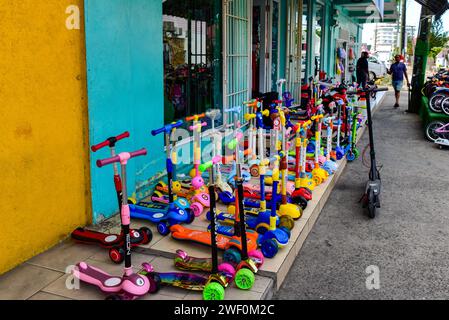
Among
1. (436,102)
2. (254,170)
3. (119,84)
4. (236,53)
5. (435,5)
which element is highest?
(435,5)

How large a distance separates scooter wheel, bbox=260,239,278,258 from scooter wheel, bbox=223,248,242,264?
0.95 feet

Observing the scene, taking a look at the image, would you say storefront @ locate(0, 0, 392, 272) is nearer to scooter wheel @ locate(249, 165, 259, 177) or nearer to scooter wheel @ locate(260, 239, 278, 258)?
scooter wheel @ locate(249, 165, 259, 177)

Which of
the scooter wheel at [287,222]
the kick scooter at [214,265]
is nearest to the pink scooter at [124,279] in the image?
the kick scooter at [214,265]

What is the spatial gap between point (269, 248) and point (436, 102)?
7903mm

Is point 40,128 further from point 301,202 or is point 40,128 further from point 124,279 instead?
point 301,202

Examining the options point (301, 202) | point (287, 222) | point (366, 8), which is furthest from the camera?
point (366, 8)

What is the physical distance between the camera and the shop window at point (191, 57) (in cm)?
563

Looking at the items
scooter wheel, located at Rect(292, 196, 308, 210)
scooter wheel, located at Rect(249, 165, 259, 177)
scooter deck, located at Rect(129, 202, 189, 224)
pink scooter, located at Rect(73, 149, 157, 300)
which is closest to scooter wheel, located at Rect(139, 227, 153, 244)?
scooter deck, located at Rect(129, 202, 189, 224)

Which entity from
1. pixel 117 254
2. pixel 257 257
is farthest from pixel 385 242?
pixel 117 254

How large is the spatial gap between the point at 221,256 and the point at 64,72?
1985 mm

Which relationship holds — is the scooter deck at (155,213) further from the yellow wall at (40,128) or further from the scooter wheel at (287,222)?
the scooter wheel at (287,222)

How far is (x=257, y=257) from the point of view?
11.5ft
